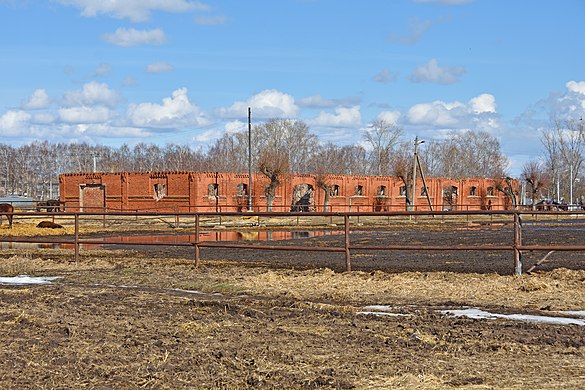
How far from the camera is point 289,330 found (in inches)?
366

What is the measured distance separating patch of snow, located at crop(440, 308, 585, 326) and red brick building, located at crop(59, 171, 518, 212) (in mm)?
38400

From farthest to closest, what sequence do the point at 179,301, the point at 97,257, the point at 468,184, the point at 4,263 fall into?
the point at 468,184 < the point at 97,257 < the point at 4,263 < the point at 179,301

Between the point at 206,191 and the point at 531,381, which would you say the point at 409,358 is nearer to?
the point at 531,381

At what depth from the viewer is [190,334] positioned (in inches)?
354

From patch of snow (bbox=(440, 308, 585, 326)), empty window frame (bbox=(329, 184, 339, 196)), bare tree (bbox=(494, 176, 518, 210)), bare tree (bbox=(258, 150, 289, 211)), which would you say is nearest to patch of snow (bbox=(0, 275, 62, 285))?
patch of snow (bbox=(440, 308, 585, 326))

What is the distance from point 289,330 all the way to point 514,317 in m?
3.08

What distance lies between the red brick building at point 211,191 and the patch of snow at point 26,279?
33.0m

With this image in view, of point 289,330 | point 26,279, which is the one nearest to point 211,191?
point 26,279

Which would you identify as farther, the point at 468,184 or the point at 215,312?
the point at 468,184

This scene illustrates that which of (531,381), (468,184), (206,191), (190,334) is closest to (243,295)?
(190,334)

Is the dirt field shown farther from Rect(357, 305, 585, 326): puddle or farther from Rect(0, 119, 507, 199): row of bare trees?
Rect(0, 119, 507, 199): row of bare trees

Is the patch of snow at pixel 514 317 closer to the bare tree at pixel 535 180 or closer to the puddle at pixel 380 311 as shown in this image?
the puddle at pixel 380 311

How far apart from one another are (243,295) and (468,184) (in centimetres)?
6327

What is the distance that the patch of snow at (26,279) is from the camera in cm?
1477
